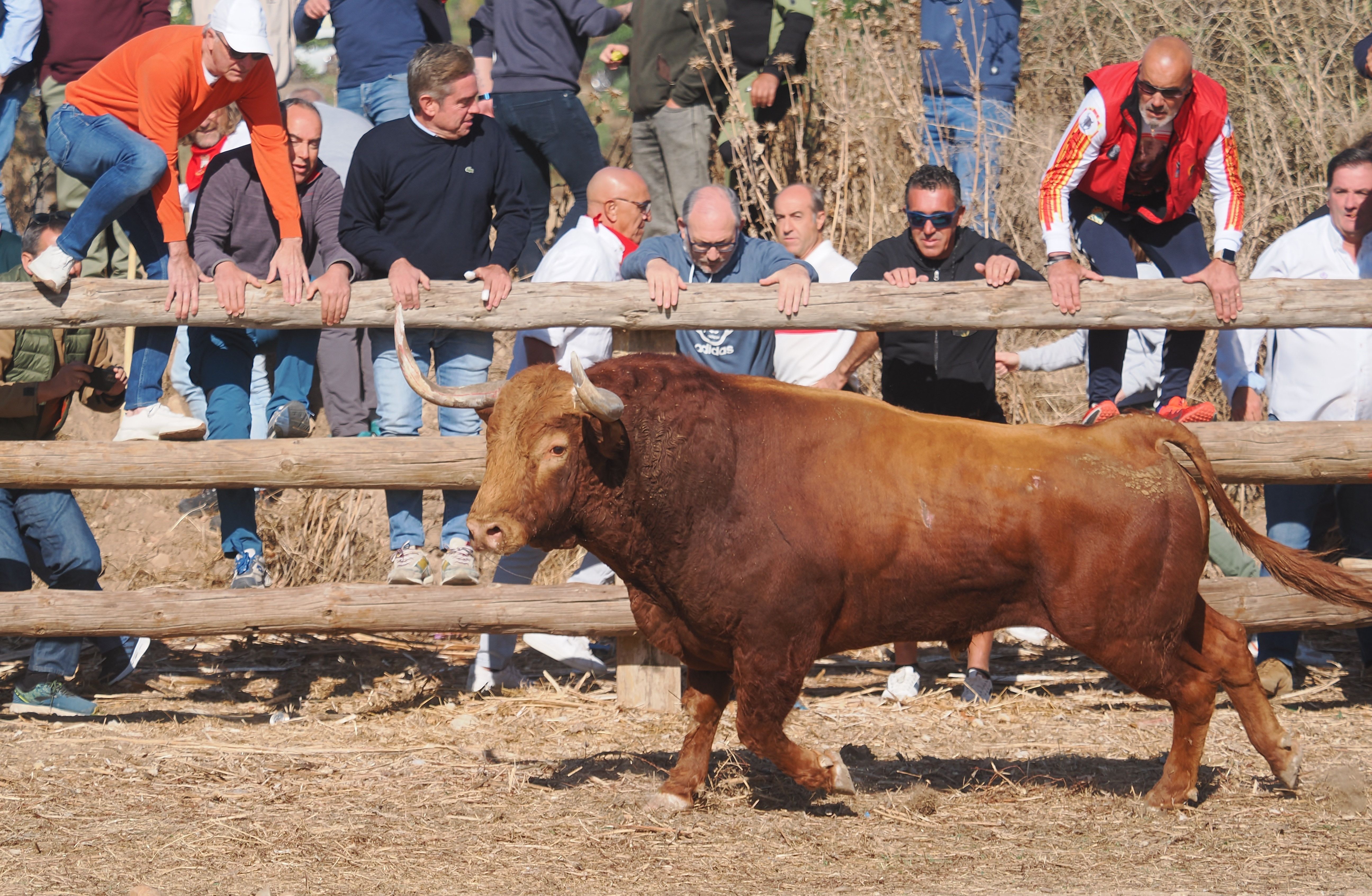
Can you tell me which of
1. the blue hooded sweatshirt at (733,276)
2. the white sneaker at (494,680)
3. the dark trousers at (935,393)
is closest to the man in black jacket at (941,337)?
the dark trousers at (935,393)

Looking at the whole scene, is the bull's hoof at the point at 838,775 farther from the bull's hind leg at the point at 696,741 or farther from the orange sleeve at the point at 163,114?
the orange sleeve at the point at 163,114

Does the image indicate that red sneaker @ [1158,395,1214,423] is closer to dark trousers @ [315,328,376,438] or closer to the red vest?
the red vest

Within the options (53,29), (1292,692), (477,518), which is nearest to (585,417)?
(477,518)

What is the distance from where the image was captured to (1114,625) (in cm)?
452

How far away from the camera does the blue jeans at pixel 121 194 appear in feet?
18.3

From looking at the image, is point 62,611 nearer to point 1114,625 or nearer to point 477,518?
point 477,518

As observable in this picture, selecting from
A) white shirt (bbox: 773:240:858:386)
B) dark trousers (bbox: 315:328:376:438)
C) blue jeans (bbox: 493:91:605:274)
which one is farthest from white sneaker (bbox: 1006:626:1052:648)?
dark trousers (bbox: 315:328:376:438)

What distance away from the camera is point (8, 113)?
296 inches

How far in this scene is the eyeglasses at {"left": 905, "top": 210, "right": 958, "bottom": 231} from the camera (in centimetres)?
589

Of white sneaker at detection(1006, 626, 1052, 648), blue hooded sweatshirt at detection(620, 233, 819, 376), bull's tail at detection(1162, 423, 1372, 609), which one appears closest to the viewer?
bull's tail at detection(1162, 423, 1372, 609)

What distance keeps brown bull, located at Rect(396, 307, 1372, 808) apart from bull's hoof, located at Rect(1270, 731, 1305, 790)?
365mm

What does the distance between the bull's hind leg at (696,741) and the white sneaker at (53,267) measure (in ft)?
9.54

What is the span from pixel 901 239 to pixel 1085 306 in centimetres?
95

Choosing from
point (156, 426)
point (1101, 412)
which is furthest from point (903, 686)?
point (156, 426)
